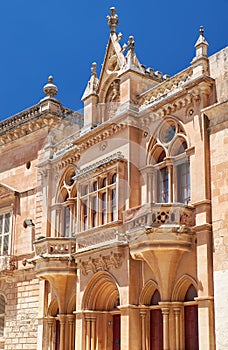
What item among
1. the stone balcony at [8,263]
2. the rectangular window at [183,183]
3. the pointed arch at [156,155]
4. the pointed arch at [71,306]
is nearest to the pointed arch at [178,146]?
the rectangular window at [183,183]

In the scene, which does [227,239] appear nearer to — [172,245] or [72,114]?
[172,245]

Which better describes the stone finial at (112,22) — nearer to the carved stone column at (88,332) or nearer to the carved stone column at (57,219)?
the carved stone column at (57,219)

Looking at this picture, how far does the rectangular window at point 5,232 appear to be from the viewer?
1022 inches

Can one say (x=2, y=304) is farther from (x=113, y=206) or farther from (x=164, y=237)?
(x=164, y=237)

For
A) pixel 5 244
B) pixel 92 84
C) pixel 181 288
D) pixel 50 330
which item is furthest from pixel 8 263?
pixel 181 288

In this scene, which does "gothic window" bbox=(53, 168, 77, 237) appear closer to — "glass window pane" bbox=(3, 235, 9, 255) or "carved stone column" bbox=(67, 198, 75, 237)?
"carved stone column" bbox=(67, 198, 75, 237)

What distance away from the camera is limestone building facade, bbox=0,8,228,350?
16.3 metres

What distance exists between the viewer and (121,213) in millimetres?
19062

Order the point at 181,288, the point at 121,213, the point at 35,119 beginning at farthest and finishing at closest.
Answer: the point at 35,119 < the point at 121,213 < the point at 181,288

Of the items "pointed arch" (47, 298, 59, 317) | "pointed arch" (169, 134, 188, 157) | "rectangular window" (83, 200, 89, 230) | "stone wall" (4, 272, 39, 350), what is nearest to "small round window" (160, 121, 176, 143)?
"pointed arch" (169, 134, 188, 157)

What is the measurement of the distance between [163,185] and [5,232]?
10.5 m

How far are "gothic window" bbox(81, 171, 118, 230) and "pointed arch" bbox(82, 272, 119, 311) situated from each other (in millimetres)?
2084

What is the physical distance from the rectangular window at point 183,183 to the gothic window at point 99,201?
2.56 meters

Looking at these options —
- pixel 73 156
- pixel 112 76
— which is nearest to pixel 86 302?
pixel 73 156
